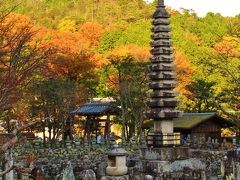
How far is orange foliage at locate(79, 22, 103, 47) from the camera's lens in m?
50.2

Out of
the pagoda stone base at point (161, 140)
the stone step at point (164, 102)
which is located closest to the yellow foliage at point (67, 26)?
the stone step at point (164, 102)

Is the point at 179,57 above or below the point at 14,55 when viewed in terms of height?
above

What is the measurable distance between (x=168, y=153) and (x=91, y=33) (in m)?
35.4

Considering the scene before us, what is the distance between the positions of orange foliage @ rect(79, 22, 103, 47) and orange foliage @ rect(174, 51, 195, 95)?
39.3 feet

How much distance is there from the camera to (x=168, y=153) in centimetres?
1748

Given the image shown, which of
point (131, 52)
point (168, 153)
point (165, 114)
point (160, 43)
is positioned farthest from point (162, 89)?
point (131, 52)

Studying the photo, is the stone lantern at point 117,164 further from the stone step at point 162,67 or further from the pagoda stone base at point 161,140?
the stone step at point 162,67

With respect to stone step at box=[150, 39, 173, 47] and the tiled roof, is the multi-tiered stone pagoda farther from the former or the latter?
the tiled roof

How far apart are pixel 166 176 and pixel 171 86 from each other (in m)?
3.90

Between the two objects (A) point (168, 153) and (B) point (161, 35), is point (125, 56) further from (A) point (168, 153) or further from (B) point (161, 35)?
(A) point (168, 153)

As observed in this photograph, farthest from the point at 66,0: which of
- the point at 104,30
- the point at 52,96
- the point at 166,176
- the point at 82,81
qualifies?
the point at 166,176

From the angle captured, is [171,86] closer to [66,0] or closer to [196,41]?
[196,41]

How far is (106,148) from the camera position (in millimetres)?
26484

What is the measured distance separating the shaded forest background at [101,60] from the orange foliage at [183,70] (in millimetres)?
89
